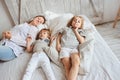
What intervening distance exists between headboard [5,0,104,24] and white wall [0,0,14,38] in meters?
0.06

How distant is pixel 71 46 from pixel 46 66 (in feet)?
1.09

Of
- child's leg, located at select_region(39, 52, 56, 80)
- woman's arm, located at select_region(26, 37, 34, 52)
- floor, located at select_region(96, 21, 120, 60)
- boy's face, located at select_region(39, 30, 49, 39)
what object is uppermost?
boy's face, located at select_region(39, 30, 49, 39)

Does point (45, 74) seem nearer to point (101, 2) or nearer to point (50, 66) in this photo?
point (50, 66)

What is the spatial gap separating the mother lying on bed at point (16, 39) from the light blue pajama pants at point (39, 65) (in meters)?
0.23

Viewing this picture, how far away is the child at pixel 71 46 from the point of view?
1553mm

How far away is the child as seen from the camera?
1553 mm

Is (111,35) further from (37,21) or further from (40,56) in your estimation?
(40,56)

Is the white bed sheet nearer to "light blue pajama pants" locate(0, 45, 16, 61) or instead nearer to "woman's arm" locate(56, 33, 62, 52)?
"light blue pajama pants" locate(0, 45, 16, 61)

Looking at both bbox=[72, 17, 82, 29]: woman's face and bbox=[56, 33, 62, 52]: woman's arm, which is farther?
bbox=[72, 17, 82, 29]: woman's face

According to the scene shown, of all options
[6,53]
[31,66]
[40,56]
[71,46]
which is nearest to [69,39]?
[71,46]

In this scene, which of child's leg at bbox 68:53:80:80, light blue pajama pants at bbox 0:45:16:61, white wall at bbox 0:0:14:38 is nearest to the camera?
child's leg at bbox 68:53:80:80

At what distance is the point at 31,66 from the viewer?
1.60 metres

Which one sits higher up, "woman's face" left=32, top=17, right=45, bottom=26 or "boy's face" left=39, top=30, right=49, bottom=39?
"woman's face" left=32, top=17, right=45, bottom=26

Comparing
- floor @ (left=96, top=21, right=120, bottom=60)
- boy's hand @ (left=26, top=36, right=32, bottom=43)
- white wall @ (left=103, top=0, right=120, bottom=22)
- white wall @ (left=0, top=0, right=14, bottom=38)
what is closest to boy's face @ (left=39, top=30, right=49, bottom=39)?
boy's hand @ (left=26, top=36, right=32, bottom=43)
